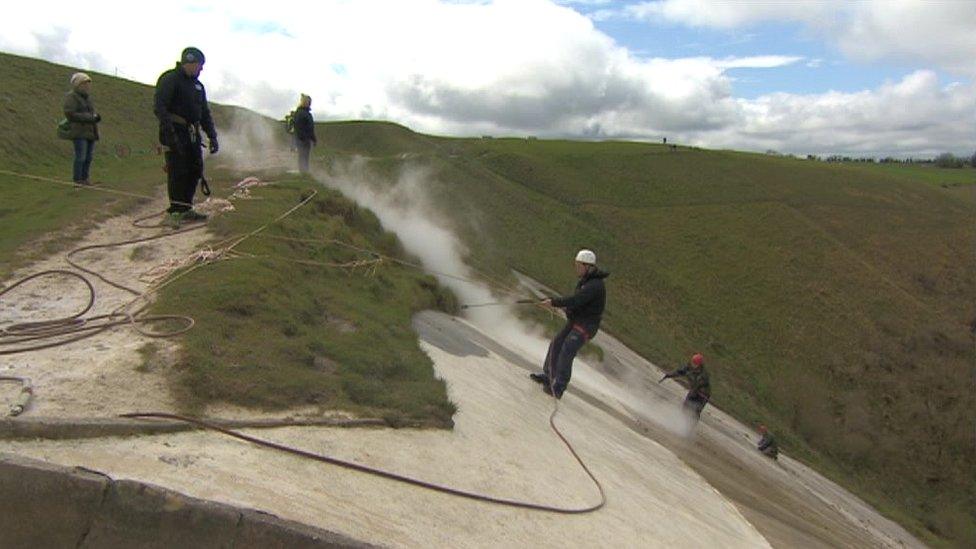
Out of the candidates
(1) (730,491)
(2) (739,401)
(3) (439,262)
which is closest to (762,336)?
(2) (739,401)

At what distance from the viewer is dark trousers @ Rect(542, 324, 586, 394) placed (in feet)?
39.5

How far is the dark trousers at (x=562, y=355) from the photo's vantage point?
12031 millimetres

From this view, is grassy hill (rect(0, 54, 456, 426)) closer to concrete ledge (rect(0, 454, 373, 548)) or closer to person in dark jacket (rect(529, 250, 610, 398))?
concrete ledge (rect(0, 454, 373, 548))

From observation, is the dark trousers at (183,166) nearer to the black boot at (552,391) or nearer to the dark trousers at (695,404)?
the black boot at (552,391)

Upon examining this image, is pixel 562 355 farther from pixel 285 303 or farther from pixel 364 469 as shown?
pixel 364 469

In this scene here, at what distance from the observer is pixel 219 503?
16.1 feet

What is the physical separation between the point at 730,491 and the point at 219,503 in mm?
11089

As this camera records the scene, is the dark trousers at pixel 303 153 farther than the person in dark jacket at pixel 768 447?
No

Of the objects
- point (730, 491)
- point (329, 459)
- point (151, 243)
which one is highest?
point (151, 243)

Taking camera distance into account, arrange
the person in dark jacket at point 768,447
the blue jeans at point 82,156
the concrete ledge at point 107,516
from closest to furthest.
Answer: the concrete ledge at point 107,516
the blue jeans at point 82,156
the person in dark jacket at point 768,447

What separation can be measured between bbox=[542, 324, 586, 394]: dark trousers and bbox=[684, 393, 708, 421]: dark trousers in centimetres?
889

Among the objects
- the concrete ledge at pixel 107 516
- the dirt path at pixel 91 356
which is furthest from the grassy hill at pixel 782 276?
the concrete ledge at pixel 107 516

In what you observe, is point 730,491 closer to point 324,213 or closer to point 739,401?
point 324,213

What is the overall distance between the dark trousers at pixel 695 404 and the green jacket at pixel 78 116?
15.9 metres
